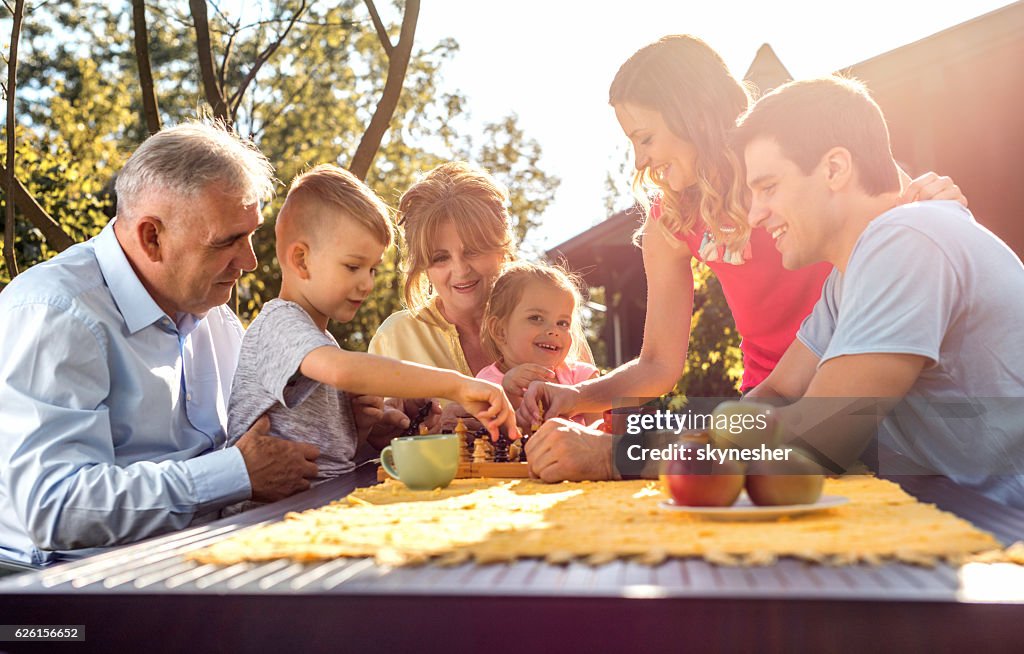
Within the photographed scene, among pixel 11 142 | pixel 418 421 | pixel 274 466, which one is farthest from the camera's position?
pixel 11 142

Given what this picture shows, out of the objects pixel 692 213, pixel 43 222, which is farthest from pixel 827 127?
pixel 43 222

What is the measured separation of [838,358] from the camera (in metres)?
2.09

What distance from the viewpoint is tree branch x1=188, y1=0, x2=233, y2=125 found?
8.02 meters

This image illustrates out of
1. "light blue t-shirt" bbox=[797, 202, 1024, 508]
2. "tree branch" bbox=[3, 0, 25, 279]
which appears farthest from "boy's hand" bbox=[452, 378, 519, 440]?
"tree branch" bbox=[3, 0, 25, 279]

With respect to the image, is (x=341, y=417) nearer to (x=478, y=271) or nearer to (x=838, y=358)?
(x=478, y=271)

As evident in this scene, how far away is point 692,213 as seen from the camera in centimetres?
360

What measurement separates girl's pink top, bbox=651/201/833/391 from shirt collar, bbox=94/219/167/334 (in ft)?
6.56

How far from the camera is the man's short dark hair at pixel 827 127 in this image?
2.53 m

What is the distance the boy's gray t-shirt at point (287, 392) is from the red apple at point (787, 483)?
1.42 meters

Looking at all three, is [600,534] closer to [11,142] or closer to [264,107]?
[11,142]

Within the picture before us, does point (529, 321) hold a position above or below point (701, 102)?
below

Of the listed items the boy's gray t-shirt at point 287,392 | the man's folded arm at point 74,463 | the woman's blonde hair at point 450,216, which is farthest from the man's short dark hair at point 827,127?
the man's folded arm at point 74,463

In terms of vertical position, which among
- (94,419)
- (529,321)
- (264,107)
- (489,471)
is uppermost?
(264,107)

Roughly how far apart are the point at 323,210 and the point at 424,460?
3.64 feet
